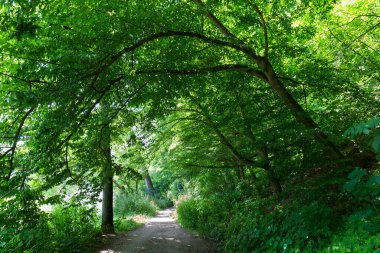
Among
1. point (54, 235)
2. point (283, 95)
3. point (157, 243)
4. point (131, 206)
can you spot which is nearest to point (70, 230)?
point (54, 235)

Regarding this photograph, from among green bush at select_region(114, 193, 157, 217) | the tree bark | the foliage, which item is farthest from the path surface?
green bush at select_region(114, 193, 157, 217)

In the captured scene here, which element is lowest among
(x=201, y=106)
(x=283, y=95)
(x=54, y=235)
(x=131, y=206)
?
(x=54, y=235)

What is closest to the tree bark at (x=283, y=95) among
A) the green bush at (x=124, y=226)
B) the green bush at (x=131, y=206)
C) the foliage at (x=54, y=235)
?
the foliage at (x=54, y=235)

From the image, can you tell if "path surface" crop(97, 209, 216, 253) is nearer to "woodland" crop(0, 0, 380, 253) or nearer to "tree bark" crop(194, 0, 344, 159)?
"woodland" crop(0, 0, 380, 253)

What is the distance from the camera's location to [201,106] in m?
8.34

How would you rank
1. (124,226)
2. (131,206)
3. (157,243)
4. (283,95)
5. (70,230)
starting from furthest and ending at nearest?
(131,206) → (124,226) → (157,243) → (70,230) → (283,95)

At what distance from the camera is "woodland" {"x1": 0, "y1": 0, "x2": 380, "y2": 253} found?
194 inches

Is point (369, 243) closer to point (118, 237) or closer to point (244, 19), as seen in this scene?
point (244, 19)

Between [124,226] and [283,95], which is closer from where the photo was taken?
[283,95]

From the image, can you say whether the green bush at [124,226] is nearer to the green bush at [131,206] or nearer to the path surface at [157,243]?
the path surface at [157,243]

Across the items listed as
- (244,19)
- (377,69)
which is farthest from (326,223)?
(244,19)

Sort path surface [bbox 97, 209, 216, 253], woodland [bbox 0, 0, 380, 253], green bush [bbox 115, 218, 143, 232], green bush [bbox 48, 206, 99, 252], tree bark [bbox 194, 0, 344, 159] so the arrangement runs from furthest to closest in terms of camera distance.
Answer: green bush [bbox 115, 218, 143, 232] → path surface [bbox 97, 209, 216, 253] → green bush [bbox 48, 206, 99, 252] → tree bark [bbox 194, 0, 344, 159] → woodland [bbox 0, 0, 380, 253]

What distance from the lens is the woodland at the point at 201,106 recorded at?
493cm

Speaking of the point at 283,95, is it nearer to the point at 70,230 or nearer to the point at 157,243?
the point at 157,243
